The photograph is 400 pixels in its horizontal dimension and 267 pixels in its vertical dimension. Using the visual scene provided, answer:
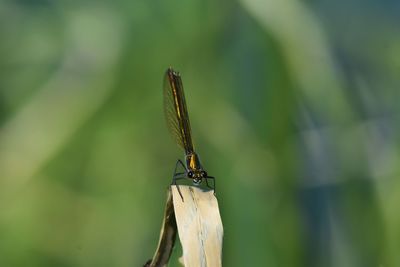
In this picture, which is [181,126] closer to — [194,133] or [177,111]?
[177,111]

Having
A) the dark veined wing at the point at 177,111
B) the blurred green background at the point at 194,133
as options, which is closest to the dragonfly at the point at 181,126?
the dark veined wing at the point at 177,111

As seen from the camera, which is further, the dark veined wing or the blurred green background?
the blurred green background

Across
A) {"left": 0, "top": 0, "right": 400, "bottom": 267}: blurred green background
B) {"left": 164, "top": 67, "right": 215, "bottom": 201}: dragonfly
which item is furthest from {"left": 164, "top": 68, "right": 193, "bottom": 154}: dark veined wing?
{"left": 0, "top": 0, "right": 400, "bottom": 267}: blurred green background

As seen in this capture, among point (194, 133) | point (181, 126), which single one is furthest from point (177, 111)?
point (194, 133)

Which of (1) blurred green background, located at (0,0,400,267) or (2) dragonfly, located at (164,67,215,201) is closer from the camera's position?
(2) dragonfly, located at (164,67,215,201)

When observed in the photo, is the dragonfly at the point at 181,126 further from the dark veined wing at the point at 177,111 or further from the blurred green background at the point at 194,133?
the blurred green background at the point at 194,133

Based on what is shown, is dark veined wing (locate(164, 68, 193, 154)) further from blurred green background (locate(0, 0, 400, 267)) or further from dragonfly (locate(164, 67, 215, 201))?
blurred green background (locate(0, 0, 400, 267))

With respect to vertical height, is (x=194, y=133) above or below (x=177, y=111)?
above

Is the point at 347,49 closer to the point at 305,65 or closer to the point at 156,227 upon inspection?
the point at 305,65
